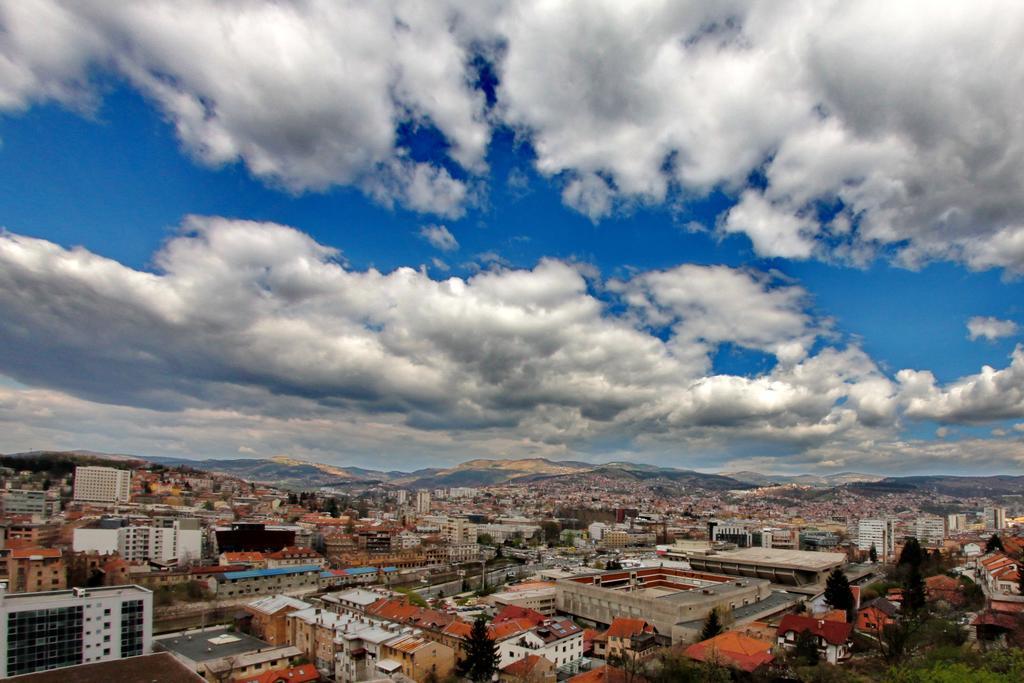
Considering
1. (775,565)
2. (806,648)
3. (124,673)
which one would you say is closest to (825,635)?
(806,648)

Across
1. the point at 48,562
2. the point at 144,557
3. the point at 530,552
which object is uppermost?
the point at 48,562

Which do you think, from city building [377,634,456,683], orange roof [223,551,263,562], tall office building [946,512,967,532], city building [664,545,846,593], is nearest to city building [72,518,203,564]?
orange roof [223,551,263,562]

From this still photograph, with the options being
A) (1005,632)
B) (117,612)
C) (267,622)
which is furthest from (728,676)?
(117,612)

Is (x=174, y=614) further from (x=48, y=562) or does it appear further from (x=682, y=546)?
(x=682, y=546)

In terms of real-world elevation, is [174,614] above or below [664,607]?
below

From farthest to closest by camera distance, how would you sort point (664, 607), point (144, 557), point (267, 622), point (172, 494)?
point (172, 494) < point (144, 557) < point (664, 607) < point (267, 622)

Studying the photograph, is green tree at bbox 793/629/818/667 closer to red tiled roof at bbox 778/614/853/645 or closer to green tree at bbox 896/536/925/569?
red tiled roof at bbox 778/614/853/645
